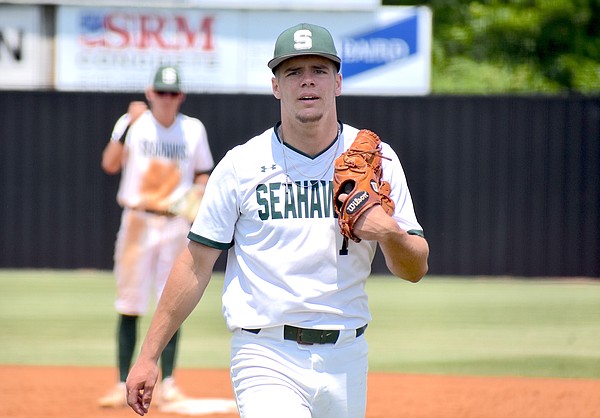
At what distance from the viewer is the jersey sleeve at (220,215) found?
403 cm

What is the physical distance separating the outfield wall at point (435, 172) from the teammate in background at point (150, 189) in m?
8.08

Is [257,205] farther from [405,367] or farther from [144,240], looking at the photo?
[405,367]

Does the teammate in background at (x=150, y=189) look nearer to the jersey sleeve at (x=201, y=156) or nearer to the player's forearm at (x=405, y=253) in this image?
the jersey sleeve at (x=201, y=156)

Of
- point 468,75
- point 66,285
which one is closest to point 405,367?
point 66,285

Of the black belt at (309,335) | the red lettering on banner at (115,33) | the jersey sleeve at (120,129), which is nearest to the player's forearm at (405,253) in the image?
the black belt at (309,335)

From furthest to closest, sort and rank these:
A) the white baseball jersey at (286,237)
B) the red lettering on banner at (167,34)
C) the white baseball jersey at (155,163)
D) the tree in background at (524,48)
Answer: the tree in background at (524,48)
the red lettering on banner at (167,34)
the white baseball jersey at (155,163)
the white baseball jersey at (286,237)

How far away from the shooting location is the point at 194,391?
7.80 m

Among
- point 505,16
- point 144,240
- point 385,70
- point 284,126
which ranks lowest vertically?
point 144,240

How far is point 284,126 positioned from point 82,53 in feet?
50.7

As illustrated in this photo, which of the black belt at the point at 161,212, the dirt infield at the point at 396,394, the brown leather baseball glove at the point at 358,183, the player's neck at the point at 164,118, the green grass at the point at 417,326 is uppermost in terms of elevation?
the player's neck at the point at 164,118

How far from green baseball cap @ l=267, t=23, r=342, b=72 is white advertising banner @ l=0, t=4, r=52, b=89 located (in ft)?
51.9

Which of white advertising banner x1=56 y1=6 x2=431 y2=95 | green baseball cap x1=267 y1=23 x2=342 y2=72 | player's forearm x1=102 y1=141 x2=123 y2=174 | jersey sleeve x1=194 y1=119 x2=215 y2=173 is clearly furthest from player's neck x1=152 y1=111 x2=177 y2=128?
white advertising banner x1=56 y1=6 x2=431 y2=95

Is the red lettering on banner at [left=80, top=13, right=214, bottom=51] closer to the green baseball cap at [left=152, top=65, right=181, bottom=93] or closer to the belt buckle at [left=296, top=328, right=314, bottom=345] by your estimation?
the green baseball cap at [left=152, top=65, right=181, bottom=93]

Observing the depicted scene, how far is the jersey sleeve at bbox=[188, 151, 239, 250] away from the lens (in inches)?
159
